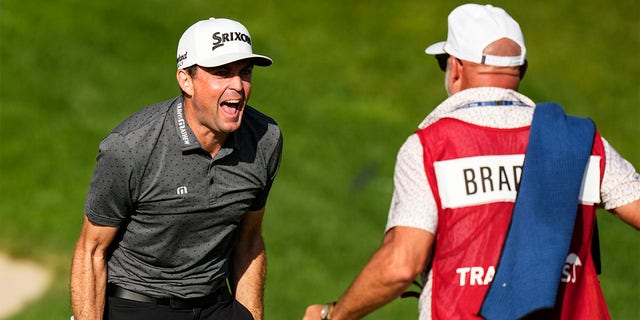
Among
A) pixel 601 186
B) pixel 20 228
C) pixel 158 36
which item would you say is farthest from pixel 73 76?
pixel 601 186

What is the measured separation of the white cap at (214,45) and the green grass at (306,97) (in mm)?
6163

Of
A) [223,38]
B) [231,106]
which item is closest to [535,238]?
[231,106]

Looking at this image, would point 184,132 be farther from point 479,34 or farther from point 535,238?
point 535,238

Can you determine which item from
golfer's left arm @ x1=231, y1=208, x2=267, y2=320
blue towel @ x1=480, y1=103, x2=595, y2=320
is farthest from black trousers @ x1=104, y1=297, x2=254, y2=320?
blue towel @ x1=480, y1=103, x2=595, y2=320

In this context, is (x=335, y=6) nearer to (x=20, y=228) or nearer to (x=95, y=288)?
(x=20, y=228)

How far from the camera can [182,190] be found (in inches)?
234

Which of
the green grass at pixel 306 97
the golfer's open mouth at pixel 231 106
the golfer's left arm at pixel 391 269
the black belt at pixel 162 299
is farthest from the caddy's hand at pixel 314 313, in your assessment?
the green grass at pixel 306 97

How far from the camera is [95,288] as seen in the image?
19.6ft

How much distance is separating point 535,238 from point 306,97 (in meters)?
13.0

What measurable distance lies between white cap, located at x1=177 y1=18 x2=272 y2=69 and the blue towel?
160 cm

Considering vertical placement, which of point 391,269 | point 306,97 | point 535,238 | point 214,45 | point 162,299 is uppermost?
point 214,45

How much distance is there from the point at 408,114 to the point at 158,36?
4380 mm

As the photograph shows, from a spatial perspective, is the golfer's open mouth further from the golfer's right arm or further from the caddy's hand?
the caddy's hand

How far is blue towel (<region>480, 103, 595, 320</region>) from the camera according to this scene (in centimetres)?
493
